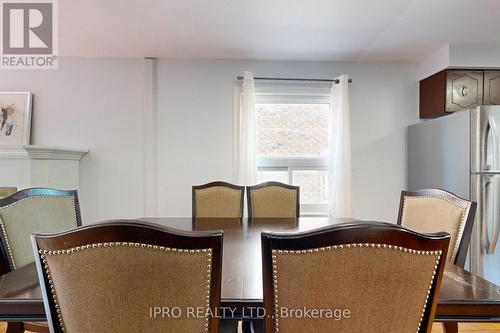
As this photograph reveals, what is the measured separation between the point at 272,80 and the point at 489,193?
7.04 feet

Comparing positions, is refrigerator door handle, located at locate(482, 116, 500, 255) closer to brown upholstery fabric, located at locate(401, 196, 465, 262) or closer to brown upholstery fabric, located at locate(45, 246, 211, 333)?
brown upholstery fabric, located at locate(401, 196, 465, 262)

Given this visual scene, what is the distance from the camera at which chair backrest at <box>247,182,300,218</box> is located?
88.7 inches

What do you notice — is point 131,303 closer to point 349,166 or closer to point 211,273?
point 211,273

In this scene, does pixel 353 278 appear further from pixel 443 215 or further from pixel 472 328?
pixel 472 328

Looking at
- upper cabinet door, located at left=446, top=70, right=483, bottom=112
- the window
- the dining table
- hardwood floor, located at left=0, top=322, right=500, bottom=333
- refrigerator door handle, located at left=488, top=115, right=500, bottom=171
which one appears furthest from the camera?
the window

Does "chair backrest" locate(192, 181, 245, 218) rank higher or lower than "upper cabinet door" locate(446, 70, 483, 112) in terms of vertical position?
lower

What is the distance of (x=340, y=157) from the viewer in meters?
2.95

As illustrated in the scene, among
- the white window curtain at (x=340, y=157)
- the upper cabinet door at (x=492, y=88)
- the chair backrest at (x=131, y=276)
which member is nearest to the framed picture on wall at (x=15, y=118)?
the chair backrest at (x=131, y=276)

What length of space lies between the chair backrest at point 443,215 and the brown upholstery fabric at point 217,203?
1152 mm

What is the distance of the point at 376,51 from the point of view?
284cm

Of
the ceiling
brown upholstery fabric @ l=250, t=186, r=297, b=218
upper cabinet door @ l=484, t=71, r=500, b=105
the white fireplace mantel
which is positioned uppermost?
the ceiling

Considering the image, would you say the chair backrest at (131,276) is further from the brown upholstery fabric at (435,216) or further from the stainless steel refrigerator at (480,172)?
the stainless steel refrigerator at (480,172)

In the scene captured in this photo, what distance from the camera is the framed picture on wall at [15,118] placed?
9.48 feet

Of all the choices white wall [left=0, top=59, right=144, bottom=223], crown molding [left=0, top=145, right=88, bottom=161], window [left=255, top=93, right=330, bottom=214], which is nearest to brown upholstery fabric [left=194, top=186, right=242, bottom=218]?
window [left=255, top=93, right=330, bottom=214]
